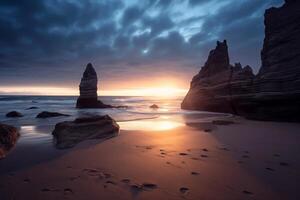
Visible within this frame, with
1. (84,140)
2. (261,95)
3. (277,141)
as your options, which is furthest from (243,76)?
(84,140)

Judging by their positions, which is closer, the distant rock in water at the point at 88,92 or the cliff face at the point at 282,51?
the cliff face at the point at 282,51

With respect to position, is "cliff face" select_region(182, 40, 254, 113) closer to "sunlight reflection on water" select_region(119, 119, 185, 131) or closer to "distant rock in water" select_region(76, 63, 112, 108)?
"sunlight reflection on water" select_region(119, 119, 185, 131)

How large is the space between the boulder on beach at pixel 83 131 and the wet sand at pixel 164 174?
0.99 metres

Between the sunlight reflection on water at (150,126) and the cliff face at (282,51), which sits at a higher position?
the cliff face at (282,51)

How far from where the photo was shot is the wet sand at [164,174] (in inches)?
138

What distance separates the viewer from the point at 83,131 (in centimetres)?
814

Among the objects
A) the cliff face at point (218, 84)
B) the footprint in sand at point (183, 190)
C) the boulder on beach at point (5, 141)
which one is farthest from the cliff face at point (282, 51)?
the boulder on beach at point (5, 141)

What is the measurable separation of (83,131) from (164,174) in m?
4.85

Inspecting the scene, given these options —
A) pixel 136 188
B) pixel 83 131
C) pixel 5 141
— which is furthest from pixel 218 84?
pixel 136 188

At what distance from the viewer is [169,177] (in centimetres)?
Result: 414

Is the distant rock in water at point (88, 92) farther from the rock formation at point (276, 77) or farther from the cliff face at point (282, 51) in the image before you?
the cliff face at point (282, 51)

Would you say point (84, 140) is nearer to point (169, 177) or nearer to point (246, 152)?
point (169, 177)

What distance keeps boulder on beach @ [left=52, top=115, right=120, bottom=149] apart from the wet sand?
3.26ft

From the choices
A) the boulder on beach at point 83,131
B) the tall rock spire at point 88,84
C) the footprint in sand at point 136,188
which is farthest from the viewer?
the tall rock spire at point 88,84
